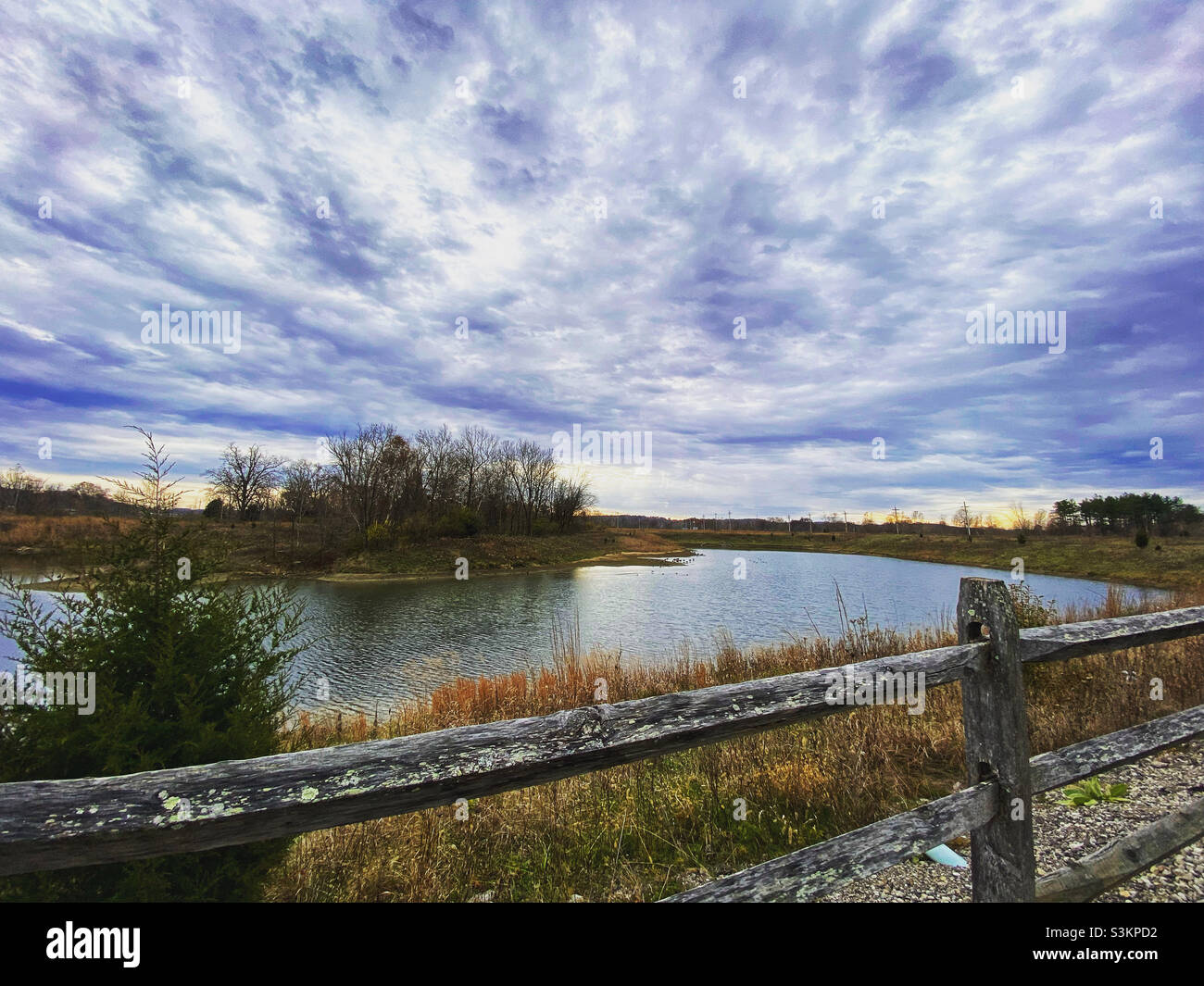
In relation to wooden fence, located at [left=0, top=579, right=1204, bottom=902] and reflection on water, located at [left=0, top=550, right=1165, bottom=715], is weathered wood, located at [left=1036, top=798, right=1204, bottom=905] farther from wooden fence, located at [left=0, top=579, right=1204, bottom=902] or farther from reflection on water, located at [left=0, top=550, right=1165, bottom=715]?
reflection on water, located at [left=0, top=550, right=1165, bottom=715]

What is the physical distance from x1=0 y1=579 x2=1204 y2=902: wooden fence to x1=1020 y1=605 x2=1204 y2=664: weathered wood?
0.04ft

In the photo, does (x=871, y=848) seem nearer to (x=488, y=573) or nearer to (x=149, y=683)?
(x=149, y=683)

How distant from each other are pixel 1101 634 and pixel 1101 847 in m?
1.97

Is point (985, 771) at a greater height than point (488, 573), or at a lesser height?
greater

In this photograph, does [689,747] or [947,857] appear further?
[947,857]

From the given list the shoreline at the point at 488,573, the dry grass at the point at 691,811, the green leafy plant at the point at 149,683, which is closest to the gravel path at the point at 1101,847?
the dry grass at the point at 691,811

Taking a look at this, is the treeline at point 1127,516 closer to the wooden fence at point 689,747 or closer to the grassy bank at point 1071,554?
the grassy bank at point 1071,554

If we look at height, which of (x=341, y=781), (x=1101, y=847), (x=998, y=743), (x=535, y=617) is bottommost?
(x=535, y=617)

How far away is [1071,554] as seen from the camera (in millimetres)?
48969

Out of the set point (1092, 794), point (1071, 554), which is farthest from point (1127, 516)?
point (1092, 794)

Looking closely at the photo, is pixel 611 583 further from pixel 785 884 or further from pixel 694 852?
pixel 785 884

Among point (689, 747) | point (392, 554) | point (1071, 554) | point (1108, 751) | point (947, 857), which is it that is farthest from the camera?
point (1071, 554)

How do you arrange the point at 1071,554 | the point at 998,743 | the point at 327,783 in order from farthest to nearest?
1. the point at 1071,554
2. the point at 998,743
3. the point at 327,783
